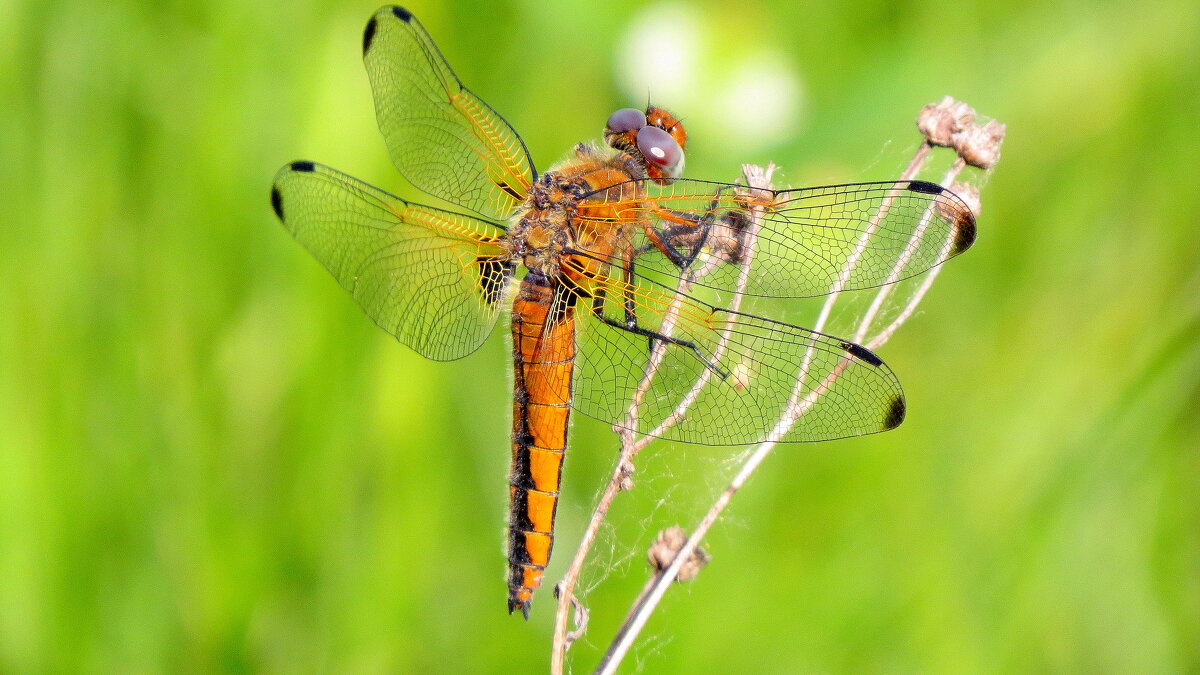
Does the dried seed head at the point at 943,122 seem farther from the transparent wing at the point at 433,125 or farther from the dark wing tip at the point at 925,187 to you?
the transparent wing at the point at 433,125

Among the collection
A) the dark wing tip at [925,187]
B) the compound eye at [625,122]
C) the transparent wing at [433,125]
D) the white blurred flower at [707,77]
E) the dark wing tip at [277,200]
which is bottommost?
the dark wing tip at [277,200]

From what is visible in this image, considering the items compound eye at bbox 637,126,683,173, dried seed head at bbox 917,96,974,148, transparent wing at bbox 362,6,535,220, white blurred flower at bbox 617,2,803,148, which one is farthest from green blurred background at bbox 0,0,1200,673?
dried seed head at bbox 917,96,974,148

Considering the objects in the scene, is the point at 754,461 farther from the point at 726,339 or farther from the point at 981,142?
the point at 981,142

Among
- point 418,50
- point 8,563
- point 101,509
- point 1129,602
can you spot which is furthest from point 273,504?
point 1129,602

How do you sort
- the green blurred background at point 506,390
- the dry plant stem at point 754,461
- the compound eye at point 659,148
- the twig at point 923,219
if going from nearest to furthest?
the dry plant stem at point 754,461, the twig at point 923,219, the green blurred background at point 506,390, the compound eye at point 659,148

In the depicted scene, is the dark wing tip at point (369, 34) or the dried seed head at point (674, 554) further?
the dark wing tip at point (369, 34)

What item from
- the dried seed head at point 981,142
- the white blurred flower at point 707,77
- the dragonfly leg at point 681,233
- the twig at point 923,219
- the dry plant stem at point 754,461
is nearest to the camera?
the dry plant stem at point 754,461

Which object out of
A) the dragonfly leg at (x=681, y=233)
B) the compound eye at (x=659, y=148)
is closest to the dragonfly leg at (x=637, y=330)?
the dragonfly leg at (x=681, y=233)

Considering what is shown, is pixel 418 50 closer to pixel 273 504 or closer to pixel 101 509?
pixel 273 504
